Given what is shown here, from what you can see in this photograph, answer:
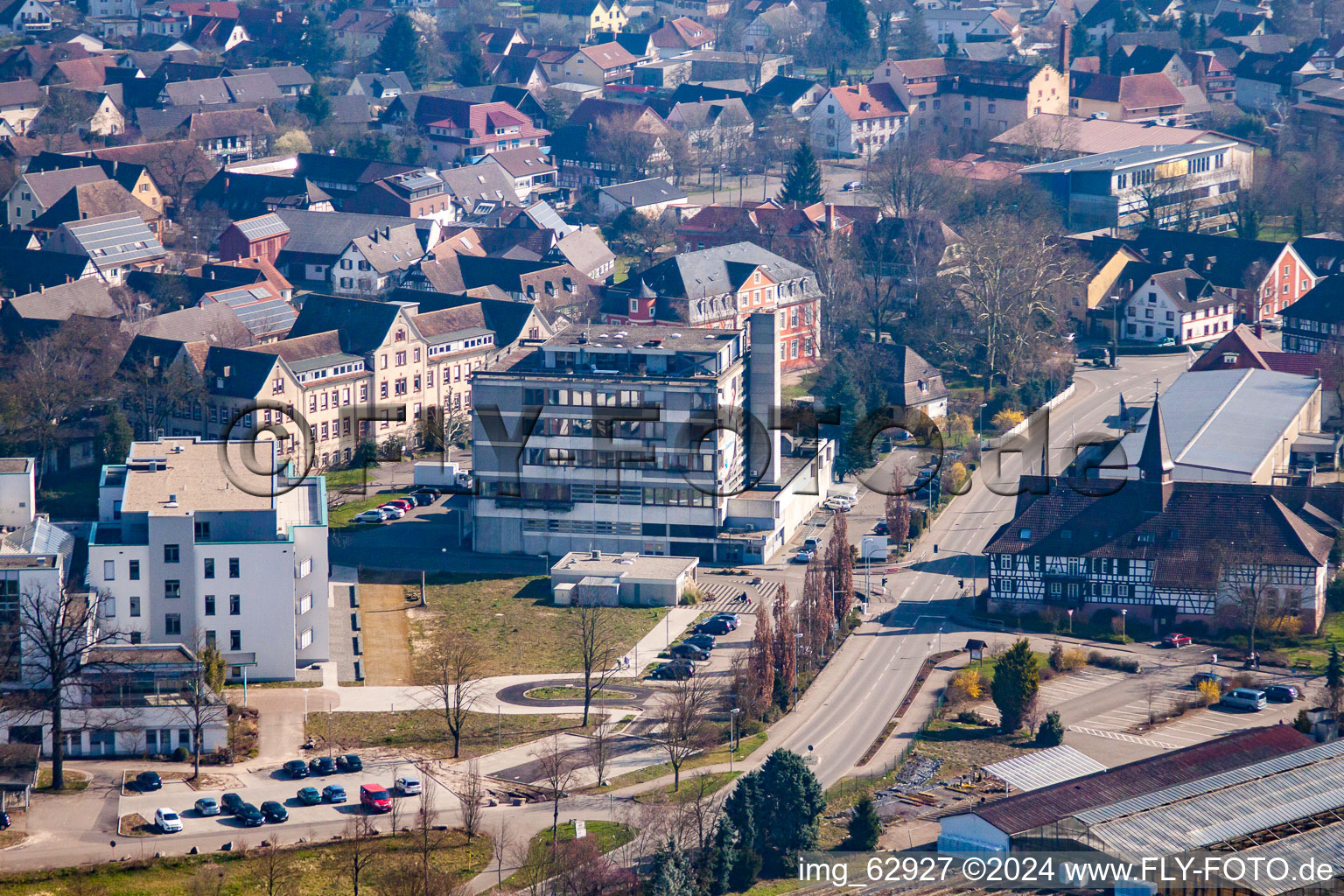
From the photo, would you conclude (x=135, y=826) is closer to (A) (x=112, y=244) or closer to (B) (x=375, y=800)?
(B) (x=375, y=800)

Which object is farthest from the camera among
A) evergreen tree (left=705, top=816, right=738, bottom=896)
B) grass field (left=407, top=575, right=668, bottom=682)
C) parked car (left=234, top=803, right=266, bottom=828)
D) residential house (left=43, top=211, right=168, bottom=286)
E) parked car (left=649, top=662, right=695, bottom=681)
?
residential house (left=43, top=211, right=168, bottom=286)

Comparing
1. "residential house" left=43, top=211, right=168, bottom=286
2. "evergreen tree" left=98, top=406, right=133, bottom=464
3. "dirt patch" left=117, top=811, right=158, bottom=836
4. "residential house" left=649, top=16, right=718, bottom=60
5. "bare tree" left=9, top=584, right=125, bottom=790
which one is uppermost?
"residential house" left=649, top=16, right=718, bottom=60

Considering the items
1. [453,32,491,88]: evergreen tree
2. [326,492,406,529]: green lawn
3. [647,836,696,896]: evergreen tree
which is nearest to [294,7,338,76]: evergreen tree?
[453,32,491,88]: evergreen tree

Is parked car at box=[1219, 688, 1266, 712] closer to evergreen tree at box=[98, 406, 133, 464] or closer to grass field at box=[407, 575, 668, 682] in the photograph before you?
grass field at box=[407, 575, 668, 682]

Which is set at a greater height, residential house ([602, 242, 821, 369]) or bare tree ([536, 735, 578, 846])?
residential house ([602, 242, 821, 369])

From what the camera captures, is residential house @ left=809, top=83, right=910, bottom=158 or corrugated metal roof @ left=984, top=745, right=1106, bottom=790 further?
residential house @ left=809, top=83, right=910, bottom=158

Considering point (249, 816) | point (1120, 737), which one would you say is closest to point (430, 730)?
point (249, 816)
